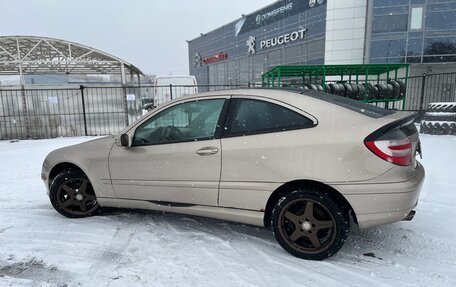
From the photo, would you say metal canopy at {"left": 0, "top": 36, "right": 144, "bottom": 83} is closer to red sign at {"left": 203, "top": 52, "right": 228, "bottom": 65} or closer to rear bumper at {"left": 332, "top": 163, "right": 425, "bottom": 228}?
rear bumper at {"left": 332, "top": 163, "right": 425, "bottom": 228}

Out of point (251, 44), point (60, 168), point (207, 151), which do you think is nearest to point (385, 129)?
point (207, 151)

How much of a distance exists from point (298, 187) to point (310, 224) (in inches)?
13.7

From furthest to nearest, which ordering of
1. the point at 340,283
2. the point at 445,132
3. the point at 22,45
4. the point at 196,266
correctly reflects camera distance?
the point at 22,45 < the point at 445,132 < the point at 196,266 < the point at 340,283

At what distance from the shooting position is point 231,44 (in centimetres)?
5162

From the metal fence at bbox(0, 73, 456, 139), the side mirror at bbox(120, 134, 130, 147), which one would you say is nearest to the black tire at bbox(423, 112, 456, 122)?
the metal fence at bbox(0, 73, 456, 139)

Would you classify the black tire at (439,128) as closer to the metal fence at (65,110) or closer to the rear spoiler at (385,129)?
the rear spoiler at (385,129)

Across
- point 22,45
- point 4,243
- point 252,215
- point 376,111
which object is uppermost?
point 22,45

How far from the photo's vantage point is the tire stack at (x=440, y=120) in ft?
30.1

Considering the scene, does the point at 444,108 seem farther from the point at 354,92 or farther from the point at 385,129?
the point at 385,129

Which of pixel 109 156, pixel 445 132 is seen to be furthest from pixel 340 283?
pixel 445 132

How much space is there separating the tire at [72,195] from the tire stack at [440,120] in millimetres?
9417

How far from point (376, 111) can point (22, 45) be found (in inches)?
703

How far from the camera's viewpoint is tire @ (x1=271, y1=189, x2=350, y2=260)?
2.83 meters

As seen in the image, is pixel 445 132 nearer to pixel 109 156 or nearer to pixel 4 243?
pixel 109 156
